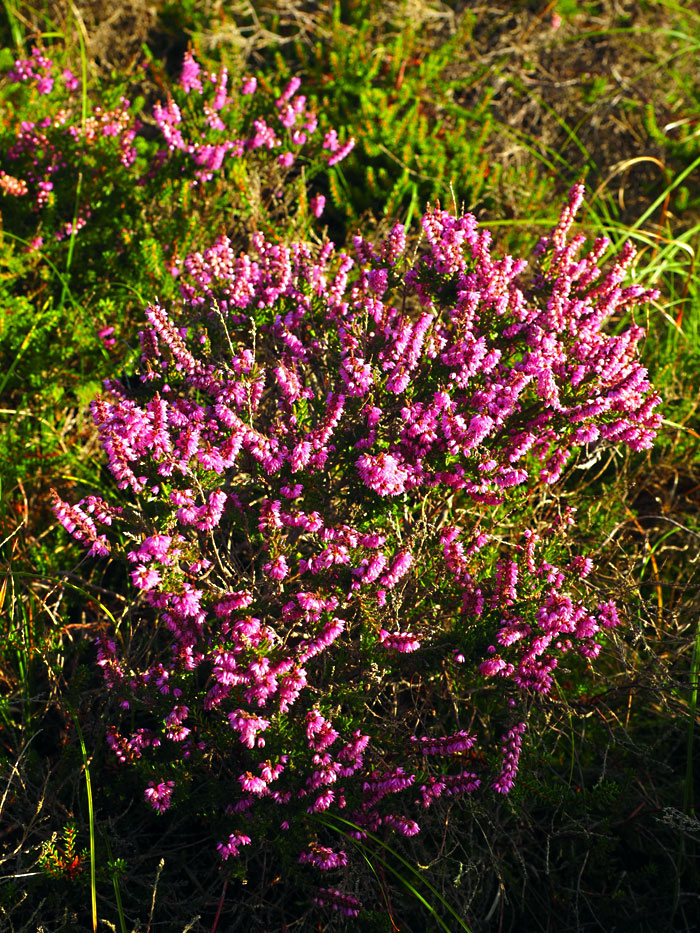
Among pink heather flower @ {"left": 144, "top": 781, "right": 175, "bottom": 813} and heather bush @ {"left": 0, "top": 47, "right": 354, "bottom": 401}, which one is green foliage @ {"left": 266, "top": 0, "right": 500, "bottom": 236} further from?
pink heather flower @ {"left": 144, "top": 781, "right": 175, "bottom": 813}

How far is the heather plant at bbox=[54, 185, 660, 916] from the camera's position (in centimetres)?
236

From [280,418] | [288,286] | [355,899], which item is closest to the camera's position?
[355,899]

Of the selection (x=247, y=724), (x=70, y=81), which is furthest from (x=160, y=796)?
(x=70, y=81)

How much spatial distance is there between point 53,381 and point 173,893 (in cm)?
235

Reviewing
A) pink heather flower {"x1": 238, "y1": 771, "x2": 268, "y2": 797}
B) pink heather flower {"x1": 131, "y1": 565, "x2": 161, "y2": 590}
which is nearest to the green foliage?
pink heather flower {"x1": 131, "y1": 565, "x2": 161, "y2": 590}

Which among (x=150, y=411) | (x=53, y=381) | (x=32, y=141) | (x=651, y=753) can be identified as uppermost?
(x=32, y=141)

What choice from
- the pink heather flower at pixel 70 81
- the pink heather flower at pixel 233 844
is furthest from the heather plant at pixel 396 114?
the pink heather flower at pixel 233 844

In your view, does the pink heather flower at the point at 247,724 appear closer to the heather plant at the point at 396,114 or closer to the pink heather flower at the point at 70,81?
the heather plant at the point at 396,114

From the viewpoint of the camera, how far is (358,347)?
2.64 meters

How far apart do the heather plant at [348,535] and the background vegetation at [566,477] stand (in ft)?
0.72

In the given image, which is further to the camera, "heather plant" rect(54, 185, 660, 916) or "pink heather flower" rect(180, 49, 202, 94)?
"pink heather flower" rect(180, 49, 202, 94)

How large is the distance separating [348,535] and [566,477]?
1264mm

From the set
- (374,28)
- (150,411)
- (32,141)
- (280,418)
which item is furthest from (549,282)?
(374,28)

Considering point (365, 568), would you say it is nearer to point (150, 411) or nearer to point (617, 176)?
point (150, 411)
